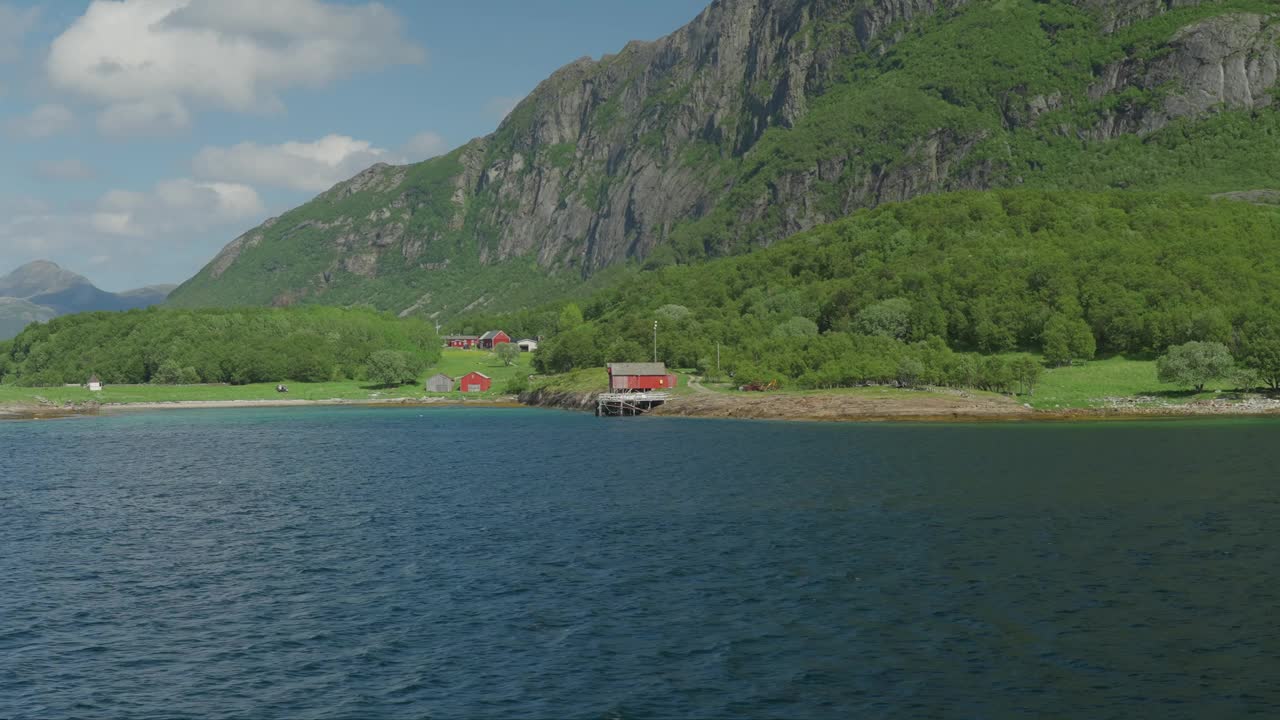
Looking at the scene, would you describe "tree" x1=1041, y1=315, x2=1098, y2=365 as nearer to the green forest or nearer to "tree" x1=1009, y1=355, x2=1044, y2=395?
the green forest

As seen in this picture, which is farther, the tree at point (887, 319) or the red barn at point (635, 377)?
the tree at point (887, 319)

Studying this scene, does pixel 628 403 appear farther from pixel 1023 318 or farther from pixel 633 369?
pixel 1023 318

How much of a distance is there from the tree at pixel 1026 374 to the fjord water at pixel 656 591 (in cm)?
5778

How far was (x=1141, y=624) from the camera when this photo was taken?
32.7 metres

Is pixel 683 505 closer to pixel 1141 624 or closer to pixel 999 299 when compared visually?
pixel 1141 624

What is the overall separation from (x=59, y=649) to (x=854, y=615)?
26.0 meters

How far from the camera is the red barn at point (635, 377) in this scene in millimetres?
171500

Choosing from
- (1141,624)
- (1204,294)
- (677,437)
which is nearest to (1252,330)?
(1204,294)

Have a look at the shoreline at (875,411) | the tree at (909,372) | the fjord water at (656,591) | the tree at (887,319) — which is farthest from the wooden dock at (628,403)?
the fjord water at (656,591)

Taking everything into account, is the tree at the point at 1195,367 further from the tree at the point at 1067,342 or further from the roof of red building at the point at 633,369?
the roof of red building at the point at 633,369

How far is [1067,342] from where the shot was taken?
153750mm

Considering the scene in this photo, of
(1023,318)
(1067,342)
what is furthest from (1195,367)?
(1023,318)

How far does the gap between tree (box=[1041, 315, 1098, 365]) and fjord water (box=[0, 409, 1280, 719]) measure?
74.2 metres

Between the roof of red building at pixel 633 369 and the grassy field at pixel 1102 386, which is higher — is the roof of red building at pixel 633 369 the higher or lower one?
the higher one
